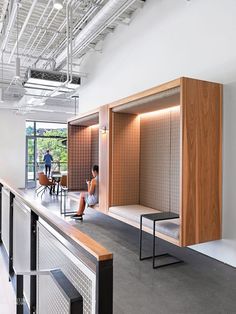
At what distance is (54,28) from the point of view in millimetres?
6410

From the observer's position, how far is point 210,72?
13.3 ft

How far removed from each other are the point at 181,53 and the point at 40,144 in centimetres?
1044

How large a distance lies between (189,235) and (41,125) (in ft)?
37.2

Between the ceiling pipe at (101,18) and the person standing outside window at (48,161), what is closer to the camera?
the ceiling pipe at (101,18)

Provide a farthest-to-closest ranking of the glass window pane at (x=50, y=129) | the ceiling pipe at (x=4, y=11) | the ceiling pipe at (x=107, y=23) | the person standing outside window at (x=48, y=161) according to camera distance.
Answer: the glass window pane at (x=50, y=129), the person standing outside window at (x=48, y=161), the ceiling pipe at (x=4, y=11), the ceiling pipe at (x=107, y=23)

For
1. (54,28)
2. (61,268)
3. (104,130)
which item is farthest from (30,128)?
(61,268)

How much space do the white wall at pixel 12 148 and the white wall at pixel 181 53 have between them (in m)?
6.98

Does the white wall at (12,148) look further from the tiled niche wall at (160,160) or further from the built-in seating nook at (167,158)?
the tiled niche wall at (160,160)

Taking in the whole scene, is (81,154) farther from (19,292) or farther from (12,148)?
(12,148)

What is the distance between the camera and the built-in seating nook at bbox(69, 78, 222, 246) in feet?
11.7

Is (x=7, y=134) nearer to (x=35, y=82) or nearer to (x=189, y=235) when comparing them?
(x=35, y=82)

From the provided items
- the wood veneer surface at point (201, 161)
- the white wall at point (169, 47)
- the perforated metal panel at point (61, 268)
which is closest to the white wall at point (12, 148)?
the white wall at point (169, 47)

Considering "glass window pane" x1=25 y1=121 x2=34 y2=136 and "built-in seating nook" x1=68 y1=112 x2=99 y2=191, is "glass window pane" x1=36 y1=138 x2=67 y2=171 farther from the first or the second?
"built-in seating nook" x1=68 y1=112 x2=99 y2=191

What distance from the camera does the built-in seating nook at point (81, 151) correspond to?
7.55 metres
